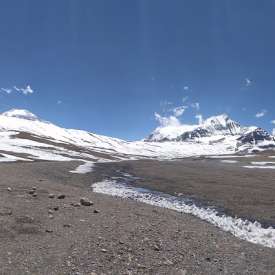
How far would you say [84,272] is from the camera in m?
15.0

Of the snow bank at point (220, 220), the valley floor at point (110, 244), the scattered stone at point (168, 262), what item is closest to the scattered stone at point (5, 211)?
the valley floor at point (110, 244)

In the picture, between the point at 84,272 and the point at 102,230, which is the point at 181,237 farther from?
the point at 84,272

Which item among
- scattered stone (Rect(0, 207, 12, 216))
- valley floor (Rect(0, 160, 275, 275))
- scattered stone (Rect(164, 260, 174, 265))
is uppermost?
scattered stone (Rect(0, 207, 12, 216))

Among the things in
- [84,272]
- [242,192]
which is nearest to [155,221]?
[84,272]

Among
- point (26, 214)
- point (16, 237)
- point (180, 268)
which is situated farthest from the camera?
point (26, 214)

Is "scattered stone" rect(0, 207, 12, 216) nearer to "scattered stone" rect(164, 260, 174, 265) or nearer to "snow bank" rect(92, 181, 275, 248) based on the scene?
"scattered stone" rect(164, 260, 174, 265)

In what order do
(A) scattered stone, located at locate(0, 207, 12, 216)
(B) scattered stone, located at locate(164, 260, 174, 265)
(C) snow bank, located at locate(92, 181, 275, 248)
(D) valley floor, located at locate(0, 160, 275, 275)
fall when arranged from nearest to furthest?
(D) valley floor, located at locate(0, 160, 275, 275) < (B) scattered stone, located at locate(164, 260, 174, 265) < (A) scattered stone, located at locate(0, 207, 12, 216) < (C) snow bank, located at locate(92, 181, 275, 248)

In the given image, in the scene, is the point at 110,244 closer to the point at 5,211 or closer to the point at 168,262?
the point at 168,262

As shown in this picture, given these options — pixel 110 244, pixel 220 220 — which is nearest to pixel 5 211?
pixel 110 244

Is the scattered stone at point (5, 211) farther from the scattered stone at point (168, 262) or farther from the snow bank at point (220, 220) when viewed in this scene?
the snow bank at point (220, 220)

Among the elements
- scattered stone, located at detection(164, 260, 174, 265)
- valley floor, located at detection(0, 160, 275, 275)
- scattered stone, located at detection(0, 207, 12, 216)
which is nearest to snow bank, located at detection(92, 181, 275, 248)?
valley floor, located at detection(0, 160, 275, 275)

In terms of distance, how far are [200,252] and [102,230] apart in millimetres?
4785

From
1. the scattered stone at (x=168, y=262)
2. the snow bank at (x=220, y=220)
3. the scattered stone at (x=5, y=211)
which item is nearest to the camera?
the scattered stone at (x=168, y=262)

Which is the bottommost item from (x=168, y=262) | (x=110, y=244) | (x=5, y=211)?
(x=168, y=262)
